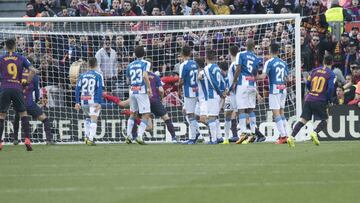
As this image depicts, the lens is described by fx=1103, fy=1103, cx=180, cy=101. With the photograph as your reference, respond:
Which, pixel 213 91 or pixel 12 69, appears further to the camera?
pixel 213 91

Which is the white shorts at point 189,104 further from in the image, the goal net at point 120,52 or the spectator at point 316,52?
the spectator at point 316,52

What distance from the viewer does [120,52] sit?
25344 millimetres

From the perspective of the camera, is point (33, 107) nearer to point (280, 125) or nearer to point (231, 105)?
point (231, 105)

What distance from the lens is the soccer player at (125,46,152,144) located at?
904 inches

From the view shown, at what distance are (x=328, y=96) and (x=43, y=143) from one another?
6644 millimetres

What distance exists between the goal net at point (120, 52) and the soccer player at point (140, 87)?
1.64 m

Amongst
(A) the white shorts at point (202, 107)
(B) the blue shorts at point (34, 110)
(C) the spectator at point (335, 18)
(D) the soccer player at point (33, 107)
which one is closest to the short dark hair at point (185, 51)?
(A) the white shorts at point (202, 107)

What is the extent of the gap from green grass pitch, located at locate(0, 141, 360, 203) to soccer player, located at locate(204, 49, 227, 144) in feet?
A: 7.79

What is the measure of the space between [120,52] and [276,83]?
451cm

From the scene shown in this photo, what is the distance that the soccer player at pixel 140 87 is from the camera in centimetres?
2297

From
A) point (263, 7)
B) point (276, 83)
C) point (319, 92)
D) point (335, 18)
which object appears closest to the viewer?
point (319, 92)

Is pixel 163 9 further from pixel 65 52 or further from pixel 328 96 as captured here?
pixel 328 96

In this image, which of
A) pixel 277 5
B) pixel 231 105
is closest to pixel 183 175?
pixel 231 105

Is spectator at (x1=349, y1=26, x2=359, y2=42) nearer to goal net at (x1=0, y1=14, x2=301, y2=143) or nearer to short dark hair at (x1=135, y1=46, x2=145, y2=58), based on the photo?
goal net at (x1=0, y1=14, x2=301, y2=143)
